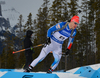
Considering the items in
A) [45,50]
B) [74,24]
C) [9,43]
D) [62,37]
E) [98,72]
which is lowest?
[9,43]

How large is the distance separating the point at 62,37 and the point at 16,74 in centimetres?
200

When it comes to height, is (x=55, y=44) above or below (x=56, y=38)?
below

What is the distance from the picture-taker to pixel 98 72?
13.3 feet

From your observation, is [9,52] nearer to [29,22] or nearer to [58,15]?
[29,22]

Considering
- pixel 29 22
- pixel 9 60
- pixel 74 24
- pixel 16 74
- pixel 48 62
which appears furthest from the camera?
pixel 29 22

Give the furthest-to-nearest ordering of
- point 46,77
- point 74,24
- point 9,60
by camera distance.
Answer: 1. point 9,60
2. point 74,24
3. point 46,77

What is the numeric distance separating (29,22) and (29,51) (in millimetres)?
36821

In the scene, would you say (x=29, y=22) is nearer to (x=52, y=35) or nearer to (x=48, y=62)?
(x=48, y=62)

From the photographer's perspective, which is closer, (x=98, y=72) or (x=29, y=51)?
(x=98, y=72)

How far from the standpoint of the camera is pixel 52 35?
5152 millimetres

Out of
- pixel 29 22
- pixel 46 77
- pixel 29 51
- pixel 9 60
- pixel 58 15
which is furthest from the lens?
pixel 29 22

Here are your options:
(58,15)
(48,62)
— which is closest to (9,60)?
(48,62)

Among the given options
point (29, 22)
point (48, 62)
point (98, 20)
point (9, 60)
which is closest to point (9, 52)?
point (9, 60)

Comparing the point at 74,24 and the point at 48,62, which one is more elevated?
the point at 74,24
